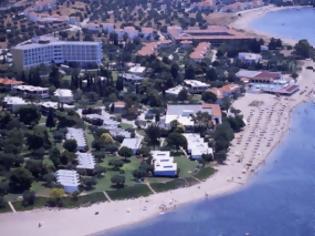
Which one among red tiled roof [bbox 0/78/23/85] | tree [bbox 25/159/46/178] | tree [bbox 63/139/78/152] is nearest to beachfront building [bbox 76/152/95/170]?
tree [bbox 63/139/78/152]

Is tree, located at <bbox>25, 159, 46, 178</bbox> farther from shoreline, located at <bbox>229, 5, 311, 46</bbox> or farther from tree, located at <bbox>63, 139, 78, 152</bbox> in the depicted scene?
shoreline, located at <bbox>229, 5, 311, 46</bbox>

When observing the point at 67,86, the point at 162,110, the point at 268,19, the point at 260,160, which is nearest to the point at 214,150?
the point at 260,160

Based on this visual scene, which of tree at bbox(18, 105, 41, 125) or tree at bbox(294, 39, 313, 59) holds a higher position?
tree at bbox(18, 105, 41, 125)

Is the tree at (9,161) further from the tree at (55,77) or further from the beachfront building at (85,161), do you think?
the tree at (55,77)

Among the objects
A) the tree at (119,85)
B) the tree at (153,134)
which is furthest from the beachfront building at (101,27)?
the tree at (153,134)

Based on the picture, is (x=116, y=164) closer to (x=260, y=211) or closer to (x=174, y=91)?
(x=260, y=211)

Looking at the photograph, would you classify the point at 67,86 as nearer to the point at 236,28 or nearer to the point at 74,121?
the point at 74,121
